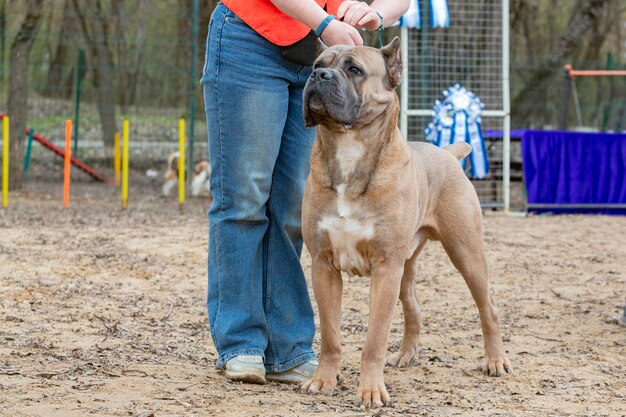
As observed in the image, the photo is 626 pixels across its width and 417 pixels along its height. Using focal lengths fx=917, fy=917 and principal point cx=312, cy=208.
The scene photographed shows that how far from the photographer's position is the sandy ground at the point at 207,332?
3381mm

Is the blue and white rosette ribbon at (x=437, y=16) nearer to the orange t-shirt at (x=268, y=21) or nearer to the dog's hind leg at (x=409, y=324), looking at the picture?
the dog's hind leg at (x=409, y=324)

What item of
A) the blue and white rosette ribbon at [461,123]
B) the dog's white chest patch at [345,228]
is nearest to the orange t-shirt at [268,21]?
the dog's white chest patch at [345,228]

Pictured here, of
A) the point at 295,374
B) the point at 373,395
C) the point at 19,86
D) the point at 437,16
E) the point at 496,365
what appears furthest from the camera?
the point at 19,86

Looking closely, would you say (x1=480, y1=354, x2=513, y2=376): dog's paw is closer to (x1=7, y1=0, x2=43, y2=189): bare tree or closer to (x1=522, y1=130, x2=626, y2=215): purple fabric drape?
(x1=522, y1=130, x2=626, y2=215): purple fabric drape

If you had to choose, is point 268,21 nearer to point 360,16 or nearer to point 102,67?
point 360,16

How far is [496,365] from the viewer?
13.5ft

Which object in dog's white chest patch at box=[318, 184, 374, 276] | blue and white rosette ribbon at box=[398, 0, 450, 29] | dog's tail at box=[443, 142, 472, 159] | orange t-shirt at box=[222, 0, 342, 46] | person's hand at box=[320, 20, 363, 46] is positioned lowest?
dog's white chest patch at box=[318, 184, 374, 276]

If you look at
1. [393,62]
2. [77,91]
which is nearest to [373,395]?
[393,62]

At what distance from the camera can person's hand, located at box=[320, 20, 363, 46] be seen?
3.47 meters

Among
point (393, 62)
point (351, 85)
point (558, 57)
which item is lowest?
point (351, 85)

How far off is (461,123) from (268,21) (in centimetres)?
759

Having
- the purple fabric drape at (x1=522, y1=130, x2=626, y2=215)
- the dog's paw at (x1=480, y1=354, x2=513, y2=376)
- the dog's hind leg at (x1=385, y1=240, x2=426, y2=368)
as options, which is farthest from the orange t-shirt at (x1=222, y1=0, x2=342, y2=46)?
the purple fabric drape at (x1=522, y1=130, x2=626, y2=215)

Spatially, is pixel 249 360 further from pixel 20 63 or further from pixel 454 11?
pixel 20 63

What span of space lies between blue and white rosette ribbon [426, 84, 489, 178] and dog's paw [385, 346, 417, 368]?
22.5 ft
